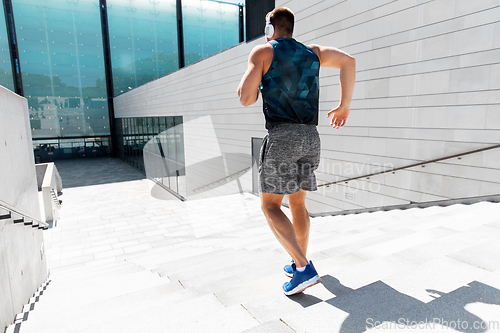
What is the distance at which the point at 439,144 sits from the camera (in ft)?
14.5

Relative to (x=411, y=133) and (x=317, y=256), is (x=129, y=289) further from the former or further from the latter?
(x=411, y=133)

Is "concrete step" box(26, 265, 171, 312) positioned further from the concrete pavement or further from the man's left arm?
the man's left arm

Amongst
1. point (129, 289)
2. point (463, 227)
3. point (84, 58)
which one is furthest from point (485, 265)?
point (84, 58)

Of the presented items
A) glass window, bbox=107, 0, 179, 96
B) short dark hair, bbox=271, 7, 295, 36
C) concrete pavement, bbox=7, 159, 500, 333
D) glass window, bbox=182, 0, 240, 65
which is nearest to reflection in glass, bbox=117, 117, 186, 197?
glass window, bbox=107, 0, 179, 96

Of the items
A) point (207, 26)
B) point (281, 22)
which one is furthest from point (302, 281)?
point (207, 26)

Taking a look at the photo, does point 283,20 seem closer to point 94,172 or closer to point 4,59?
point 94,172

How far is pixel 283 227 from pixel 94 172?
20515 millimetres

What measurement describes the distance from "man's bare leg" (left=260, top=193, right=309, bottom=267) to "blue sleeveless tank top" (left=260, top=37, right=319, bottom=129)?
Answer: 0.45 m

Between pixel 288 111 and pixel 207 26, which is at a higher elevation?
pixel 207 26

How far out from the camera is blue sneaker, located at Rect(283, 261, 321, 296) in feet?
5.28

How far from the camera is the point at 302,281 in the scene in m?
1.62

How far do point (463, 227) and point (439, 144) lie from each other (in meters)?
1.93

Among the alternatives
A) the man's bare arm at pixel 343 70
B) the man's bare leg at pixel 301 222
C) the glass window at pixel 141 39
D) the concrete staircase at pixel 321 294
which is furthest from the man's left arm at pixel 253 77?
the glass window at pixel 141 39

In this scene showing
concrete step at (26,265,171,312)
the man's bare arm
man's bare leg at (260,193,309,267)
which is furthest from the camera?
concrete step at (26,265,171,312)
